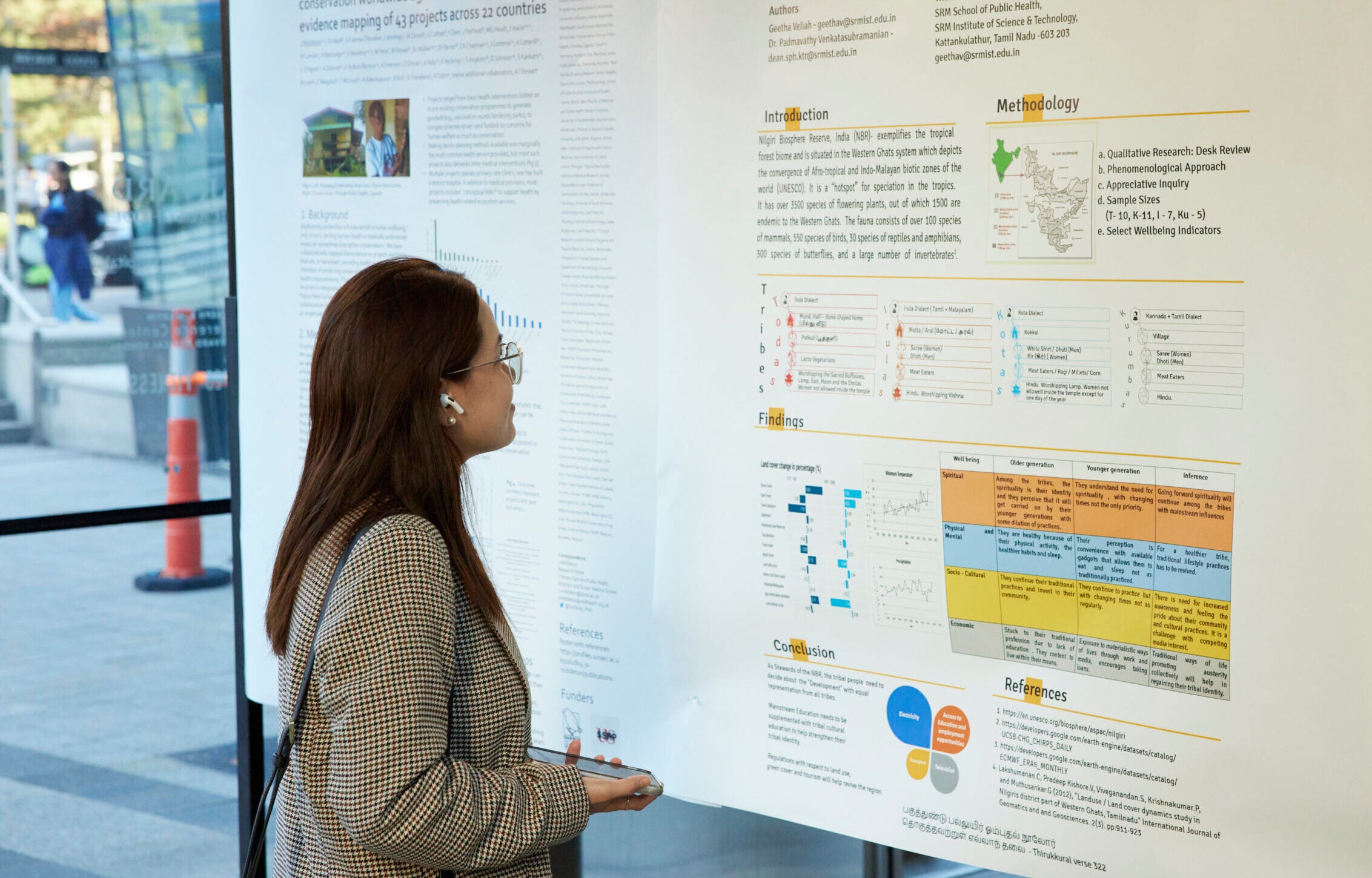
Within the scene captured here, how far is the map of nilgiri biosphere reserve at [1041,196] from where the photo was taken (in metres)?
1.55

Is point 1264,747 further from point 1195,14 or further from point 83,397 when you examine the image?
point 83,397

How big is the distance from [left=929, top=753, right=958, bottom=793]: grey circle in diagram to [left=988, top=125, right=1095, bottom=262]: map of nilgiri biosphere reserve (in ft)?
2.31

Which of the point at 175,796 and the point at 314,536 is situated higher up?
the point at 314,536

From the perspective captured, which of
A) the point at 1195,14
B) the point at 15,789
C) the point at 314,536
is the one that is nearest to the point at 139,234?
the point at 15,789

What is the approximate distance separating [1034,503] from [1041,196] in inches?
16.0

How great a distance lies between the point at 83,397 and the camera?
6.12 meters

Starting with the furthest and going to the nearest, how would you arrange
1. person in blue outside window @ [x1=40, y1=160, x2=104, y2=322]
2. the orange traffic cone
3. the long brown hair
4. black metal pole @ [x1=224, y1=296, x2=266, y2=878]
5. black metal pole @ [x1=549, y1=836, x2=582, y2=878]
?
person in blue outside window @ [x1=40, y1=160, x2=104, y2=322], the orange traffic cone, black metal pole @ [x1=224, y1=296, x2=266, y2=878], black metal pole @ [x1=549, y1=836, x2=582, y2=878], the long brown hair

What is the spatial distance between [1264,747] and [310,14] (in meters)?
2.09

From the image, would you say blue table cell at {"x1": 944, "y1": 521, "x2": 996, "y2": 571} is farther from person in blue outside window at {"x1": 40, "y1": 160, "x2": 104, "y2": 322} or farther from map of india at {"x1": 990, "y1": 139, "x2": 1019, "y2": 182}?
person in blue outside window at {"x1": 40, "y1": 160, "x2": 104, "y2": 322}

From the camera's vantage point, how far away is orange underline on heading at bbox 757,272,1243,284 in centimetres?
148

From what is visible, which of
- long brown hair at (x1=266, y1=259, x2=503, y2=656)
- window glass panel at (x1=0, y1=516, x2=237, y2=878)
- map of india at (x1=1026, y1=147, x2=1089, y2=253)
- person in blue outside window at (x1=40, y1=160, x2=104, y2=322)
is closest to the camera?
long brown hair at (x1=266, y1=259, x2=503, y2=656)

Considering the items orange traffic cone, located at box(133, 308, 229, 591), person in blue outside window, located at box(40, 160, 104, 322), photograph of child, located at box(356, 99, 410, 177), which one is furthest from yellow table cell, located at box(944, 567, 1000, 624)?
person in blue outside window, located at box(40, 160, 104, 322)

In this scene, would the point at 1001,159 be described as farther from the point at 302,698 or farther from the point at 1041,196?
the point at 302,698

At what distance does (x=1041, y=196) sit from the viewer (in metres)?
1.58
